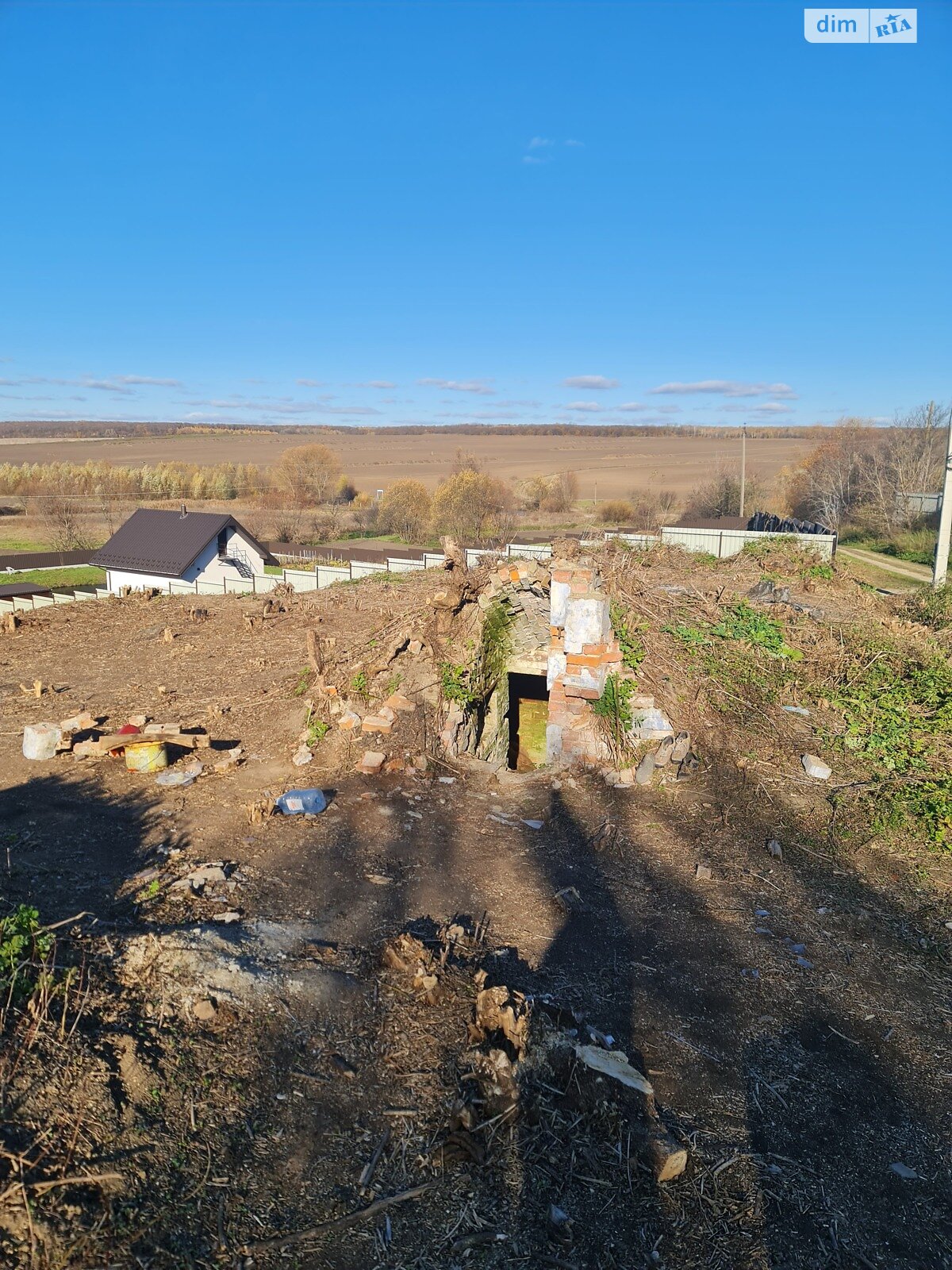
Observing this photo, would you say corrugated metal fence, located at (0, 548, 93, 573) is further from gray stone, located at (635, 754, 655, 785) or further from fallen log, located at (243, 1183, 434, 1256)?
fallen log, located at (243, 1183, 434, 1256)

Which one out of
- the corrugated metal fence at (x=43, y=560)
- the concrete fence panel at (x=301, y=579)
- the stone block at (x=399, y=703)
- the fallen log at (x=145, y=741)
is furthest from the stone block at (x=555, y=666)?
the corrugated metal fence at (x=43, y=560)

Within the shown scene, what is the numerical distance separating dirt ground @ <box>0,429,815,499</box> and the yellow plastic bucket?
54437 millimetres

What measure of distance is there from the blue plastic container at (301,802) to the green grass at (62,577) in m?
28.4

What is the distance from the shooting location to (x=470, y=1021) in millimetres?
4391

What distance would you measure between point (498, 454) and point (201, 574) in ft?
306

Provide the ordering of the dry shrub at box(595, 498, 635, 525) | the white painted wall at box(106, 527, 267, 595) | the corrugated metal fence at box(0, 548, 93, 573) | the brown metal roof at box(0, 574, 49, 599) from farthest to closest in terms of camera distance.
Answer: the dry shrub at box(595, 498, 635, 525) < the corrugated metal fence at box(0, 548, 93, 573) < the white painted wall at box(106, 527, 267, 595) < the brown metal roof at box(0, 574, 49, 599)

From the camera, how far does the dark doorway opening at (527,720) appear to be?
11.4 meters

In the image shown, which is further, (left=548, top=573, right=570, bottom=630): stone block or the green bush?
(left=548, top=573, right=570, bottom=630): stone block

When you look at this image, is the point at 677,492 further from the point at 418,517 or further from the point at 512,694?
the point at 512,694

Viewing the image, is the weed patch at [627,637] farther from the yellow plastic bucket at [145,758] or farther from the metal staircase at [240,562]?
the metal staircase at [240,562]

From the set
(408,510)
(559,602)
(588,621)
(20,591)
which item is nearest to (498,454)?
(408,510)

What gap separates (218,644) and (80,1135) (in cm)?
1177

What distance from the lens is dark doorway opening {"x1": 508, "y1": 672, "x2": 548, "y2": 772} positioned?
11422 mm

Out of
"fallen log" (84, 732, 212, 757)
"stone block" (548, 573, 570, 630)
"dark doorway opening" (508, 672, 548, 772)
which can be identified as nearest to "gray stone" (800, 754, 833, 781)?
Answer: "stone block" (548, 573, 570, 630)
